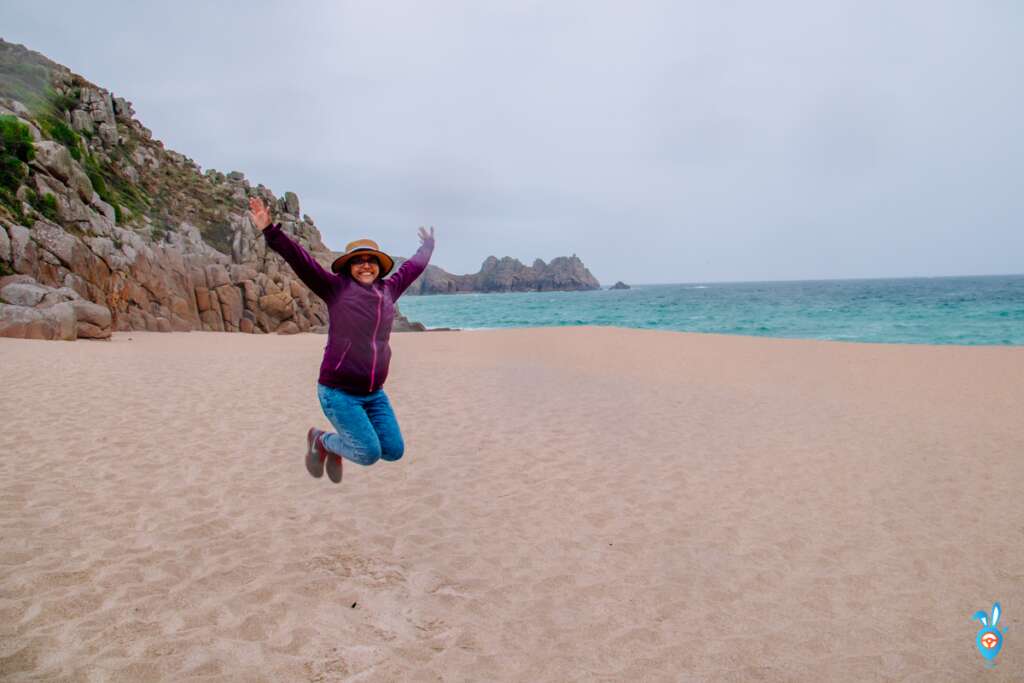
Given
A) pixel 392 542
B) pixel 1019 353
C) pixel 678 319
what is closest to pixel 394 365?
pixel 392 542

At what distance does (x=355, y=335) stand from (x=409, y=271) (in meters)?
0.88

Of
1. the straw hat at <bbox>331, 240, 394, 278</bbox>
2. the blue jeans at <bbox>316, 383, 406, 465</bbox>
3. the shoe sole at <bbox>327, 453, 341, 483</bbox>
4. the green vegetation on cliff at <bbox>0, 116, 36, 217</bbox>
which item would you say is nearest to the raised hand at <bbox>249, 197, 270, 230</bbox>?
the straw hat at <bbox>331, 240, 394, 278</bbox>

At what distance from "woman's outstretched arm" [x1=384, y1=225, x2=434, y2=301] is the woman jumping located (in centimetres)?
1

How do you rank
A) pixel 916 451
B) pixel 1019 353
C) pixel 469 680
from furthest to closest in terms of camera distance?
pixel 1019 353 < pixel 916 451 < pixel 469 680

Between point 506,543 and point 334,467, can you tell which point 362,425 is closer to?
point 334,467

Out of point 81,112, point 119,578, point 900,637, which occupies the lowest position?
point 900,637

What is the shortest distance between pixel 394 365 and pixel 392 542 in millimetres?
14169

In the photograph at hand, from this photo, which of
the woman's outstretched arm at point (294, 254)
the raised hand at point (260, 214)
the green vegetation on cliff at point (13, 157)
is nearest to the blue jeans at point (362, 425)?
the woman's outstretched arm at point (294, 254)

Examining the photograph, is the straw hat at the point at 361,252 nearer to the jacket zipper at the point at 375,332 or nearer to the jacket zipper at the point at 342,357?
the jacket zipper at the point at 375,332

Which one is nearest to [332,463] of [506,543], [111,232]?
[506,543]

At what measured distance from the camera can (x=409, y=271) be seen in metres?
5.27

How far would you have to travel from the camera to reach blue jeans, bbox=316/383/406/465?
488 cm

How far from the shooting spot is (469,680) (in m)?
3.50

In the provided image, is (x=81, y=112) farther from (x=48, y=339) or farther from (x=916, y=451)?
(x=916, y=451)
